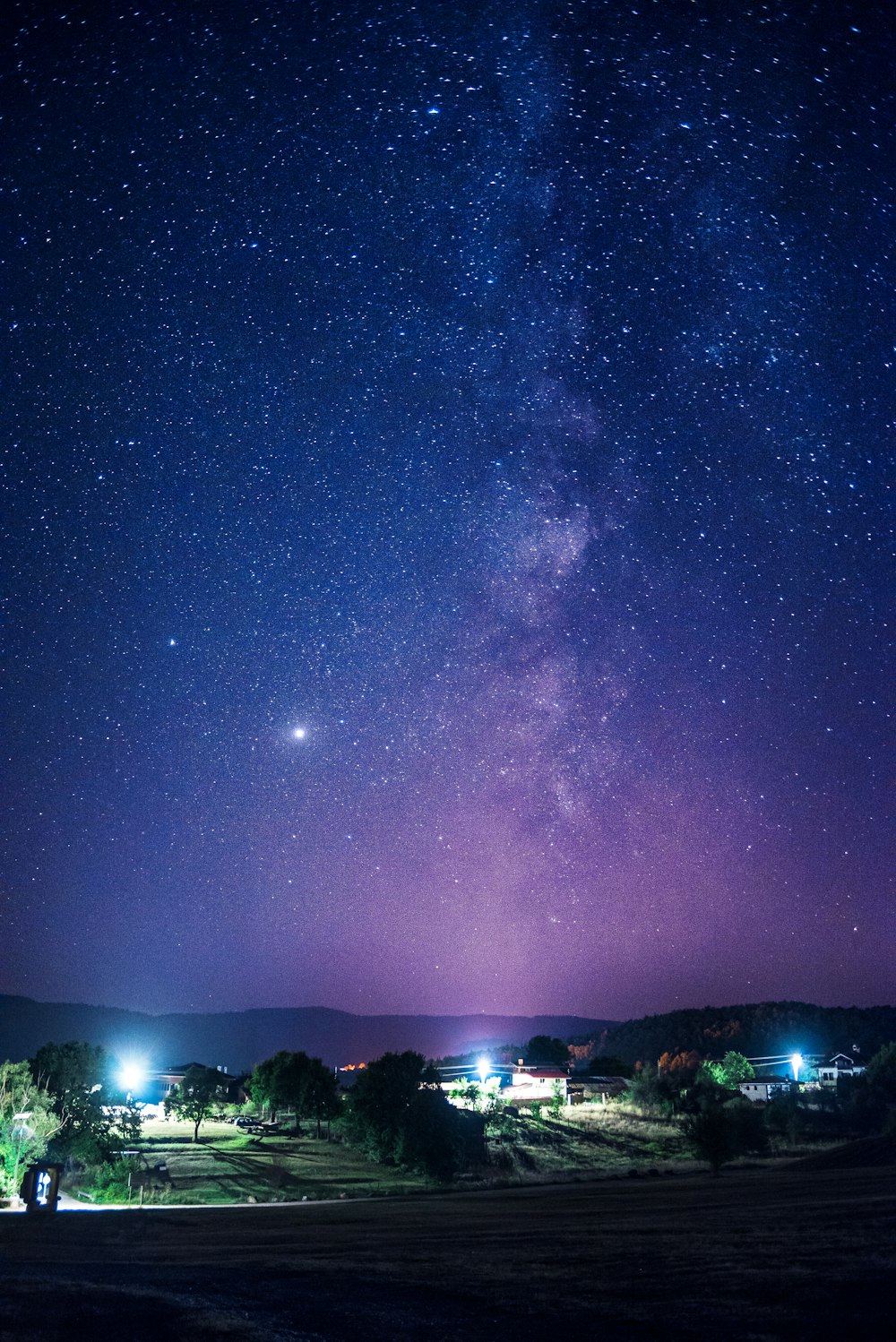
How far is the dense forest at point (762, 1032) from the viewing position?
6127 inches

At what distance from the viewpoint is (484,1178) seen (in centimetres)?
5569

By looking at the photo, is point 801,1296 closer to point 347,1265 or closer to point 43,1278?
point 347,1265

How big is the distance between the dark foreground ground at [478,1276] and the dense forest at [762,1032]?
5033 inches

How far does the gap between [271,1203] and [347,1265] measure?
28.7 meters

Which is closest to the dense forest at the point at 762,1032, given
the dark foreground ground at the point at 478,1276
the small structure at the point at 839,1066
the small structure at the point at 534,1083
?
the small structure at the point at 839,1066

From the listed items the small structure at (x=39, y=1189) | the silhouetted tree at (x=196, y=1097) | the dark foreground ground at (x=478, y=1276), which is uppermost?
the dark foreground ground at (x=478, y=1276)

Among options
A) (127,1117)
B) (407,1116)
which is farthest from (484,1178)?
(127,1117)

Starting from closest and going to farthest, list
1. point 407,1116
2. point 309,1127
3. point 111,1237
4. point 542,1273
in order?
point 542,1273 < point 111,1237 < point 407,1116 < point 309,1127

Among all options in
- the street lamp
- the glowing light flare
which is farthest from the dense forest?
the street lamp

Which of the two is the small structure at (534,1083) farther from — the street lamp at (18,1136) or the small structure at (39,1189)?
the small structure at (39,1189)

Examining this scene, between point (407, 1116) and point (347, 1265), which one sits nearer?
point (347, 1265)

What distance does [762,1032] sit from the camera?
168m

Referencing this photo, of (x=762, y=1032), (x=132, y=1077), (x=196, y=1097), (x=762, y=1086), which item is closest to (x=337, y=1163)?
(x=196, y=1097)

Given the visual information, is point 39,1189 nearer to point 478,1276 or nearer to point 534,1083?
point 478,1276
